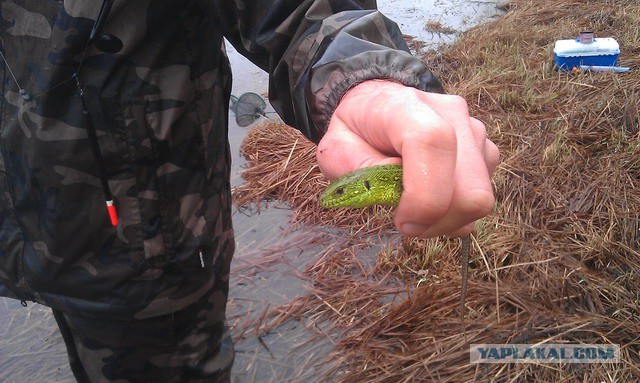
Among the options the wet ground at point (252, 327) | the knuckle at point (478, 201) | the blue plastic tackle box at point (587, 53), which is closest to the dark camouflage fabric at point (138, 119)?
the knuckle at point (478, 201)

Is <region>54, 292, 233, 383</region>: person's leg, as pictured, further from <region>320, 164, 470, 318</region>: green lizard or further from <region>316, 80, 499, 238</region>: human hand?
<region>316, 80, 499, 238</region>: human hand

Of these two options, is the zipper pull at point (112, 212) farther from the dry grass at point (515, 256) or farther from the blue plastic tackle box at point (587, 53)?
the blue plastic tackle box at point (587, 53)

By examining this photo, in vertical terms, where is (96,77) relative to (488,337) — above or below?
above

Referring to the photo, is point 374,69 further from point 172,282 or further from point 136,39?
point 172,282

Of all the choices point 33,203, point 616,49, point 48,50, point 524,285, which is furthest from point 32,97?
point 616,49

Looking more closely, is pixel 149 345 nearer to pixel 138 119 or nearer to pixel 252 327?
pixel 138 119

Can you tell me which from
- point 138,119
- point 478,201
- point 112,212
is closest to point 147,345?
point 112,212
